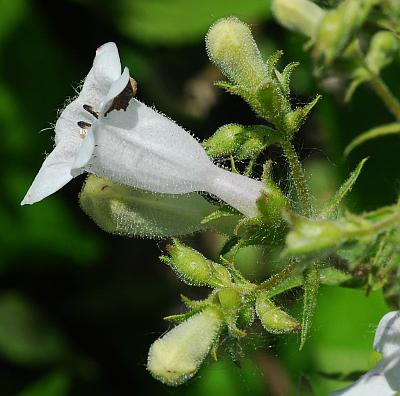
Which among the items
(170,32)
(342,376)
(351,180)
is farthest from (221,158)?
(170,32)

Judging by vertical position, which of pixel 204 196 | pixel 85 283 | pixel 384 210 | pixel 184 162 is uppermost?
pixel 384 210

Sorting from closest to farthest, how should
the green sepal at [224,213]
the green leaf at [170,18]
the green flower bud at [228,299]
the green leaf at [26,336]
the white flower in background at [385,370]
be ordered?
1. the white flower in background at [385,370]
2. the green flower bud at [228,299]
3. the green sepal at [224,213]
4. the green leaf at [170,18]
5. the green leaf at [26,336]

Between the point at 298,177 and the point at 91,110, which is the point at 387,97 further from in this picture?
the point at 91,110

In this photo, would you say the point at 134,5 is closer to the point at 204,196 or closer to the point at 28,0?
the point at 28,0

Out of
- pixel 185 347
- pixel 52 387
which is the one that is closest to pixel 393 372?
pixel 185 347

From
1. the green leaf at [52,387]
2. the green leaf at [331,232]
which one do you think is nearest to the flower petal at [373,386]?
the green leaf at [331,232]

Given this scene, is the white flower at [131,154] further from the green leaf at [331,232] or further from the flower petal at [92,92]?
the green leaf at [331,232]
